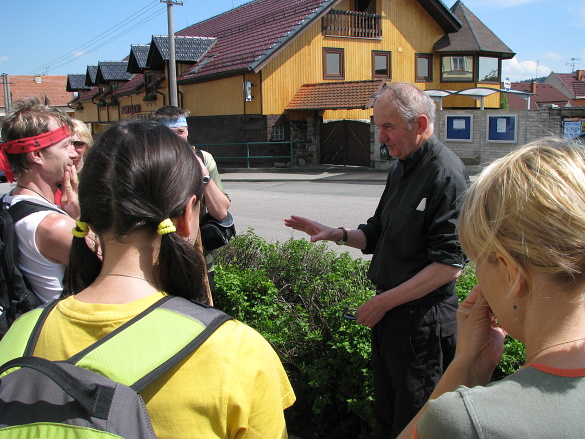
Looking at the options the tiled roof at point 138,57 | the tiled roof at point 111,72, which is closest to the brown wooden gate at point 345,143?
the tiled roof at point 138,57

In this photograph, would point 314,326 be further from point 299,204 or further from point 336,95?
point 336,95

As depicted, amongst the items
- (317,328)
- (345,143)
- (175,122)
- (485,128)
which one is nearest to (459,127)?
(485,128)

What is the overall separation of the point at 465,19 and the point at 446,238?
97.0 ft

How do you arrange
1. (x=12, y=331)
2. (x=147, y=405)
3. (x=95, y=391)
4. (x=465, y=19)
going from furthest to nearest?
(x=465, y=19)
(x=12, y=331)
(x=147, y=405)
(x=95, y=391)

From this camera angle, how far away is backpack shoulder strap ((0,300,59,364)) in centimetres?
127

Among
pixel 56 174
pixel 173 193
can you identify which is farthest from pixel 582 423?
pixel 56 174

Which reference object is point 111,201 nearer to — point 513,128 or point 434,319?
point 434,319

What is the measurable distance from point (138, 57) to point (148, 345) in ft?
98.9

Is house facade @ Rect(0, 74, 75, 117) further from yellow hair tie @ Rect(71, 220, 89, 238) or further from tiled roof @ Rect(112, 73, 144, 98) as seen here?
yellow hair tie @ Rect(71, 220, 89, 238)

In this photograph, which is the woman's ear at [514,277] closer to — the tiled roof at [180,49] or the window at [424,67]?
the tiled roof at [180,49]

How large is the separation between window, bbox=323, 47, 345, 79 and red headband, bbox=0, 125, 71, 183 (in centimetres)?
2290

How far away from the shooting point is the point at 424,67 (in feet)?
90.2

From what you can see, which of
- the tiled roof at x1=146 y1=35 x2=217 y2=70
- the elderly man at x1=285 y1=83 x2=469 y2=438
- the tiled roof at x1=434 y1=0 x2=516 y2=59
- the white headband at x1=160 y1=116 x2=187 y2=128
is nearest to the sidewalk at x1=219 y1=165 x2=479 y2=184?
the tiled roof at x1=146 y1=35 x2=217 y2=70

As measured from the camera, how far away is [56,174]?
2.62m
